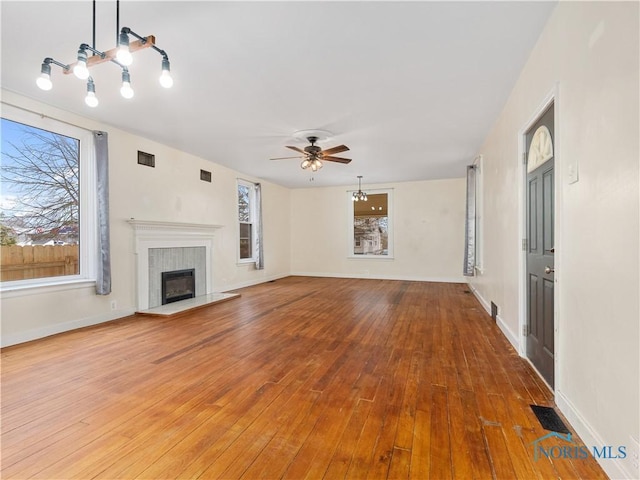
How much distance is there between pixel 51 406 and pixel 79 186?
9.86 ft

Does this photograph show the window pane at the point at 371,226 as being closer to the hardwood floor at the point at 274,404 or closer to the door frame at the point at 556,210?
the hardwood floor at the point at 274,404

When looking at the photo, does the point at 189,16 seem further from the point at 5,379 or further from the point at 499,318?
the point at 499,318

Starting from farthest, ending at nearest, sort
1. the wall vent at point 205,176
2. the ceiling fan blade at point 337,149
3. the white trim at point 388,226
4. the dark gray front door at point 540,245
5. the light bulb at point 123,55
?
the white trim at point 388,226, the wall vent at point 205,176, the ceiling fan blade at point 337,149, the dark gray front door at point 540,245, the light bulb at point 123,55

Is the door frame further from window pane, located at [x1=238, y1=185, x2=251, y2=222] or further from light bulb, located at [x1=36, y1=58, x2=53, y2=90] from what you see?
window pane, located at [x1=238, y1=185, x2=251, y2=222]

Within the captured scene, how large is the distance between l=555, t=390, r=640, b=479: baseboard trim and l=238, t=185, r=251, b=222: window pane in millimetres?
6603

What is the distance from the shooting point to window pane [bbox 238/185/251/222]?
739cm

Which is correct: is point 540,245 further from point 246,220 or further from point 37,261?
point 246,220

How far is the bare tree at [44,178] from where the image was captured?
3469 millimetres

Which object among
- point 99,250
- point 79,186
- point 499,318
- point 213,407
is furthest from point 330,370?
point 79,186

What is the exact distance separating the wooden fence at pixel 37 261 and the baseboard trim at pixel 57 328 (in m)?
0.62

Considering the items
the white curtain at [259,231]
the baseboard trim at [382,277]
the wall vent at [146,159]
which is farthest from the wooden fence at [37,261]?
the baseboard trim at [382,277]

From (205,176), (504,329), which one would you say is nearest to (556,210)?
(504,329)

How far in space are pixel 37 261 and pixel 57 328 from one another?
85 cm

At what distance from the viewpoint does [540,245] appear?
248 centimetres
